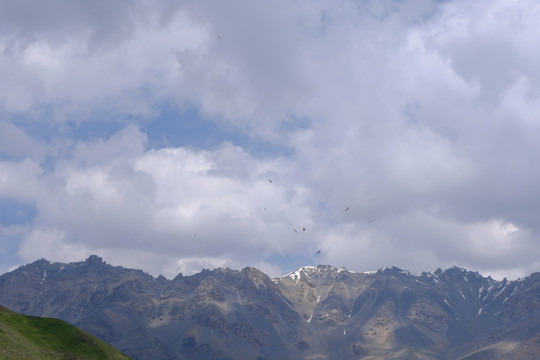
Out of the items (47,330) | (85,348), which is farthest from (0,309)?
(85,348)

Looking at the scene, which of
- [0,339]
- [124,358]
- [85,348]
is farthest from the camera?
[124,358]

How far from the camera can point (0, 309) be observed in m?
182

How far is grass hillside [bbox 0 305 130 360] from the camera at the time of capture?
152 metres

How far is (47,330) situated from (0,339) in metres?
35.7

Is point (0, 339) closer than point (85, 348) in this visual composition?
Yes

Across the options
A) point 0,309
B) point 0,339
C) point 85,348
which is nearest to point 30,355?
point 0,339

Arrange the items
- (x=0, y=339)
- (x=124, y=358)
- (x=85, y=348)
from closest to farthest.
Answer: (x=0, y=339) < (x=85, y=348) < (x=124, y=358)

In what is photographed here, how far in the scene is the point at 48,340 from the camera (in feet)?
563

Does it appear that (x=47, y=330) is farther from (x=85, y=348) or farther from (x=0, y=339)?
(x=0, y=339)

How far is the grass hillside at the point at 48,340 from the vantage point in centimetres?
15150

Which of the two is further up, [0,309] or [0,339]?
[0,309]

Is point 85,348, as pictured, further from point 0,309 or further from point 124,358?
point 0,309

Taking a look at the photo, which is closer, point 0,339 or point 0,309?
point 0,339

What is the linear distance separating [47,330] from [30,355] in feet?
110
